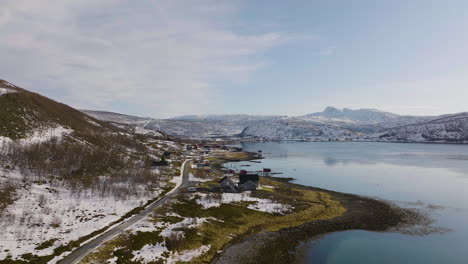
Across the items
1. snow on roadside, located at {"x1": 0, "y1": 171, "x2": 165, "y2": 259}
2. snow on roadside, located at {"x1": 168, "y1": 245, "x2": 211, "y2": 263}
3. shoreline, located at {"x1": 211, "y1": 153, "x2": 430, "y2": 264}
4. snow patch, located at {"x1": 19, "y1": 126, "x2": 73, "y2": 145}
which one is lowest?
shoreline, located at {"x1": 211, "y1": 153, "x2": 430, "y2": 264}

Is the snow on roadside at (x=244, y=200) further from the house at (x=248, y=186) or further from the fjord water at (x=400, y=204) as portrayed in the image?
the fjord water at (x=400, y=204)

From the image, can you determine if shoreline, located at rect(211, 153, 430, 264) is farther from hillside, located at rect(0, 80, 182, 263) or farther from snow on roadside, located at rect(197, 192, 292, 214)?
hillside, located at rect(0, 80, 182, 263)

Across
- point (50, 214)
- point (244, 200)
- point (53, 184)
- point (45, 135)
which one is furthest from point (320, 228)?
point (45, 135)

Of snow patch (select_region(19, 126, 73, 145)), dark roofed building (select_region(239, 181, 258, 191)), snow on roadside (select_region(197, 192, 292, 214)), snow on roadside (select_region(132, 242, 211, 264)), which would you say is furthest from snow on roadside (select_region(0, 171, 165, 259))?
snow patch (select_region(19, 126, 73, 145))

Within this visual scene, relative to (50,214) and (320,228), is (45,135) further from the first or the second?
(320,228)

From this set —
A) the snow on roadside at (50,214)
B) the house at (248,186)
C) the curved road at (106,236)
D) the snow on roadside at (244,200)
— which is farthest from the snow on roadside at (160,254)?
the house at (248,186)

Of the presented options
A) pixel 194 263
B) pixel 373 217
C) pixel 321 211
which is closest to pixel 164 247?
pixel 194 263

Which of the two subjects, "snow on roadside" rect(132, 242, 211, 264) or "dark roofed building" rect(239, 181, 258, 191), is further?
"dark roofed building" rect(239, 181, 258, 191)

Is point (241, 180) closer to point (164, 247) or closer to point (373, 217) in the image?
point (373, 217)
